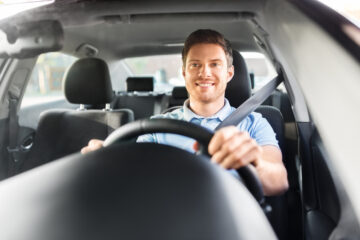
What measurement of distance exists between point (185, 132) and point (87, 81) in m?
1.41

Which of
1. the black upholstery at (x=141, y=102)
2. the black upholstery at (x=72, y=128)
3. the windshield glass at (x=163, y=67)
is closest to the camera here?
the black upholstery at (x=72, y=128)

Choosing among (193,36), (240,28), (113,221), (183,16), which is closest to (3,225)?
(113,221)

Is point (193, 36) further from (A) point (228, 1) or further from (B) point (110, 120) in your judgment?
(B) point (110, 120)

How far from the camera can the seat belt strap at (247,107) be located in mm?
1288

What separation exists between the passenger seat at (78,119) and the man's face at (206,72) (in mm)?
864

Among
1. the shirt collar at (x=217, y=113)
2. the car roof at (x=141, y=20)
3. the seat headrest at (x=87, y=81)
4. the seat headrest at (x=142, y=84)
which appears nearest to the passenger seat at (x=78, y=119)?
the seat headrest at (x=87, y=81)

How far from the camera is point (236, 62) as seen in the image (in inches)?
68.5

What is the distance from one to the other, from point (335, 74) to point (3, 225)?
56cm

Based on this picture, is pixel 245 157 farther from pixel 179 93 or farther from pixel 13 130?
pixel 179 93

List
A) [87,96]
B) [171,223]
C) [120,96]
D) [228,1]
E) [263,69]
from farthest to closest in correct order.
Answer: [120,96] < [263,69] < [87,96] < [228,1] < [171,223]

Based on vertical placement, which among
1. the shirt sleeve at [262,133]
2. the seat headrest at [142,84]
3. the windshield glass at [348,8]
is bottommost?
the seat headrest at [142,84]

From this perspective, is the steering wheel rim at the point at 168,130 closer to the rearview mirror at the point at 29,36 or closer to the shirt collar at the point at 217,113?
the rearview mirror at the point at 29,36

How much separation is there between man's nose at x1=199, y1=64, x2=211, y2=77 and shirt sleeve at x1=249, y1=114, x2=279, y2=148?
0.24 metres

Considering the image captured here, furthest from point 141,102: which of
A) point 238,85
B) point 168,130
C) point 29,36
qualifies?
point 168,130
